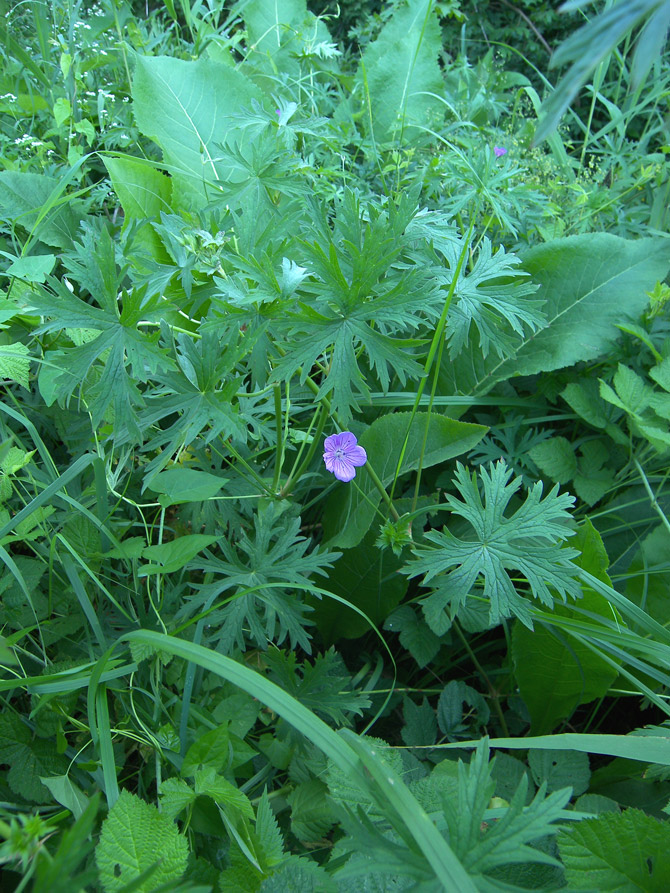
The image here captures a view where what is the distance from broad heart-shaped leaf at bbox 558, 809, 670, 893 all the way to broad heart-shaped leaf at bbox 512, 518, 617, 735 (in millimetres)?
361

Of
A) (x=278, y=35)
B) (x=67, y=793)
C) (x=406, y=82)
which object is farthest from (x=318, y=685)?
(x=278, y=35)

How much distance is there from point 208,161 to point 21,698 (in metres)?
1.31

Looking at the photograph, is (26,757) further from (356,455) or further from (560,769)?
(560,769)

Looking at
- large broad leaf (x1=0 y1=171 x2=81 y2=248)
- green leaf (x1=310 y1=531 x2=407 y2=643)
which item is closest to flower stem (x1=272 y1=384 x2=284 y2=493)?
green leaf (x1=310 y1=531 x2=407 y2=643)

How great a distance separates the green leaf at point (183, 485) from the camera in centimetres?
100

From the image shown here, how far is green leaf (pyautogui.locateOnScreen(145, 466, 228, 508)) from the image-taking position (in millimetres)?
1001

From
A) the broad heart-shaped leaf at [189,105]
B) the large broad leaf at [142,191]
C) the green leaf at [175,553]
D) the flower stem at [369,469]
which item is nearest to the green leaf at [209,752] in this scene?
the green leaf at [175,553]

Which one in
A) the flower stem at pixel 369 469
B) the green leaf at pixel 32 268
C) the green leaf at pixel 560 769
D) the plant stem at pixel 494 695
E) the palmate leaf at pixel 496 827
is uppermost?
the green leaf at pixel 32 268

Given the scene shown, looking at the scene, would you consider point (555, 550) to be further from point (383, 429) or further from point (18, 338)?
point (18, 338)

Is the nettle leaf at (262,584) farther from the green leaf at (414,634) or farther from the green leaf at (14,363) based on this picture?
the green leaf at (14,363)

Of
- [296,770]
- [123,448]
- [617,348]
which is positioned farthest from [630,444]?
[123,448]

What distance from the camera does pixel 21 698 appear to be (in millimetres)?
1118

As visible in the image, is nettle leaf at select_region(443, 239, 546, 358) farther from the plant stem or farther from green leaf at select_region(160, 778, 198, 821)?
green leaf at select_region(160, 778, 198, 821)

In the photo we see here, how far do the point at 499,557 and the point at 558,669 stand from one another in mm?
365
